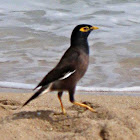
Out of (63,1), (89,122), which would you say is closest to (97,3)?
(63,1)

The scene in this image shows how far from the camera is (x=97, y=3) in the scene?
12688 millimetres

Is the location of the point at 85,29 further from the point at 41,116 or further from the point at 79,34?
the point at 41,116

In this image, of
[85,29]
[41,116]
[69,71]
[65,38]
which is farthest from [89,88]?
[65,38]

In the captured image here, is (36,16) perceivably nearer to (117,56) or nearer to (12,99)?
(117,56)

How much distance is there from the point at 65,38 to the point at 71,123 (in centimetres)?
536

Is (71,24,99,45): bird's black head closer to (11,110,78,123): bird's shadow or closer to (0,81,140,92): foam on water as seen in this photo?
(11,110,78,123): bird's shadow

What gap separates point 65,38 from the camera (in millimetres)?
9461

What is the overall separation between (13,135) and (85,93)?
235 centimetres

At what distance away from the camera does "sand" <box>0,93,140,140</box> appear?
153 inches

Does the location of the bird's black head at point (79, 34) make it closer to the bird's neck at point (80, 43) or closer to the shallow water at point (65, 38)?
the bird's neck at point (80, 43)

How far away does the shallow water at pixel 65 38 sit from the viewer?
22.8 ft

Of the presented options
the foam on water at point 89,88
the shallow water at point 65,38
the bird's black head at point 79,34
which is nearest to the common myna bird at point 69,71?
the bird's black head at point 79,34

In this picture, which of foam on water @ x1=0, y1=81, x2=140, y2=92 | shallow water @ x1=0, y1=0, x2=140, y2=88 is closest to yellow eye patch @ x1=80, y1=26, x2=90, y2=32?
foam on water @ x1=0, y1=81, x2=140, y2=92

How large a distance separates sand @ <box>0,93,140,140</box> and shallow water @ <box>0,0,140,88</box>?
1777mm
